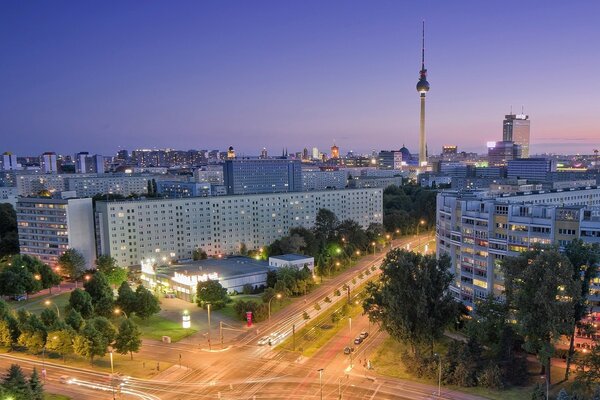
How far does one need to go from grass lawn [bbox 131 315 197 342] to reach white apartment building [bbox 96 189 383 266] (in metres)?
35.2

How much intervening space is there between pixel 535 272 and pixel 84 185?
185081 millimetres

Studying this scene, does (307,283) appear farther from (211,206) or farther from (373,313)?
(211,206)

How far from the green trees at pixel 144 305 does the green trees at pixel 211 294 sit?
7.64 meters

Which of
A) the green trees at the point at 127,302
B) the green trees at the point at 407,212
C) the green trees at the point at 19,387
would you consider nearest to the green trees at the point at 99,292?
the green trees at the point at 127,302

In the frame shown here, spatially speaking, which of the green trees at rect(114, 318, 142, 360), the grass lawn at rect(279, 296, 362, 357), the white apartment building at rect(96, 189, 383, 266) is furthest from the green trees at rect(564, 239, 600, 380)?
the white apartment building at rect(96, 189, 383, 266)

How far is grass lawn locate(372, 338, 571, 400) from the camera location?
146ft

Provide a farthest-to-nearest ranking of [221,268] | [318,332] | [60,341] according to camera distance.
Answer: [221,268]
[318,332]
[60,341]

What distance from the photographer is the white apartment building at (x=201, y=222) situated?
327 feet

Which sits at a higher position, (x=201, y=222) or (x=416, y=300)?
(x=201, y=222)

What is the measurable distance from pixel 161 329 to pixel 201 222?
47.8 metres

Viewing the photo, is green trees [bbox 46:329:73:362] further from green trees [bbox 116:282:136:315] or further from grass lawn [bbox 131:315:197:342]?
green trees [bbox 116:282:136:315]

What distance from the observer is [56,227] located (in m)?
100

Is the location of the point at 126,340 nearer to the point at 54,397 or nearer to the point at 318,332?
the point at 54,397

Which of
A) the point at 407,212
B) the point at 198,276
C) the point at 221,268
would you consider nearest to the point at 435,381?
the point at 198,276
